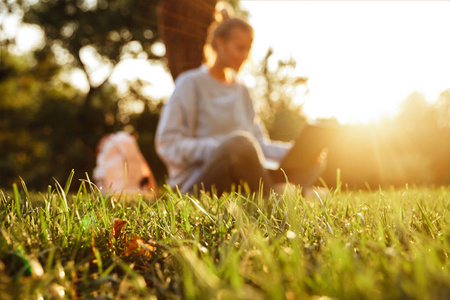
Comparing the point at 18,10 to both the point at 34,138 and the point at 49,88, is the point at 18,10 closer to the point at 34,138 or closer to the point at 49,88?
the point at 49,88

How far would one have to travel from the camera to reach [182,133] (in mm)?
4113

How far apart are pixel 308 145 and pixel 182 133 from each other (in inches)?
52.5

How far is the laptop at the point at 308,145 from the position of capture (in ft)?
12.0

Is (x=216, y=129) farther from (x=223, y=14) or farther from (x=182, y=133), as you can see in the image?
(x=223, y=14)

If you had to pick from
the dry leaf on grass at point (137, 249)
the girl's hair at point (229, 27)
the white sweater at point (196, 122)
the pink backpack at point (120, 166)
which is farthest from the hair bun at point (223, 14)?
the dry leaf on grass at point (137, 249)

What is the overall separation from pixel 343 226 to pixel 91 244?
0.86 meters

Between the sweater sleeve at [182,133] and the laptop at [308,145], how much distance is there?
0.77 metres

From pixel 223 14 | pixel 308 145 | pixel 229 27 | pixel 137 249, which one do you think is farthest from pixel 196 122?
pixel 137 249

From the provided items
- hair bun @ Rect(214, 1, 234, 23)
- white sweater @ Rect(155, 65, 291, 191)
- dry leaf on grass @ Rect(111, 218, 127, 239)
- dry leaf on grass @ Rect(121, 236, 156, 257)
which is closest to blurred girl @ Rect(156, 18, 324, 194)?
white sweater @ Rect(155, 65, 291, 191)

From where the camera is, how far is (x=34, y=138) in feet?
47.9

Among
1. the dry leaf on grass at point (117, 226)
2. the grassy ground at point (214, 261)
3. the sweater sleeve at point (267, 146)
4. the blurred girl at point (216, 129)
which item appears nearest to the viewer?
the grassy ground at point (214, 261)

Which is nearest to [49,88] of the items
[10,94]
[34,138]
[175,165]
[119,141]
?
[10,94]

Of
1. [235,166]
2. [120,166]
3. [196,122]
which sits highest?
[196,122]

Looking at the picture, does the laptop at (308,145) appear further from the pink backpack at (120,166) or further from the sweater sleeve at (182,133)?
the pink backpack at (120,166)
